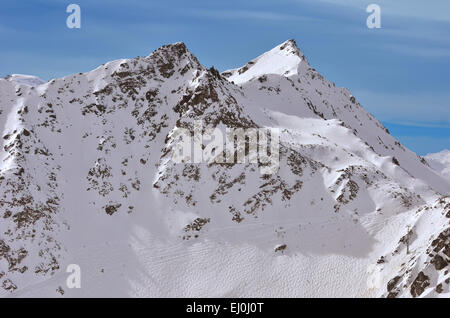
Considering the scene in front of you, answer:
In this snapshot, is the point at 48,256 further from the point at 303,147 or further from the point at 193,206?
the point at 303,147

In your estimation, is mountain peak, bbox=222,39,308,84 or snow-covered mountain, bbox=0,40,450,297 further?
mountain peak, bbox=222,39,308,84

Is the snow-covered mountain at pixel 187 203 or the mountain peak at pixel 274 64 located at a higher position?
the mountain peak at pixel 274 64

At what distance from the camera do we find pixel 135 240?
57.8 metres

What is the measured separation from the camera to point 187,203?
61.4 meters

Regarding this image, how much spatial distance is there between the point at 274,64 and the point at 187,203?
174 ft

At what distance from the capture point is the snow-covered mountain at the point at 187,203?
5153 cm

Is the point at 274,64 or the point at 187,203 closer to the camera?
the point at 187,203

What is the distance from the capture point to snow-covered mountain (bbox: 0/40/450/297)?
51.5 metres

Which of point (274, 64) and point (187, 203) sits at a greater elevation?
point (274, 64)

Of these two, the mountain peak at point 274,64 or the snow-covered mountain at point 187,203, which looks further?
the mountain peak at point 274,64

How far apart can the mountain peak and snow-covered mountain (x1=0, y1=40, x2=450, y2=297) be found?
18556 mm

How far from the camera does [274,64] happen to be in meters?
105

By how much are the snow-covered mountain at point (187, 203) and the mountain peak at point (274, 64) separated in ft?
60.9
